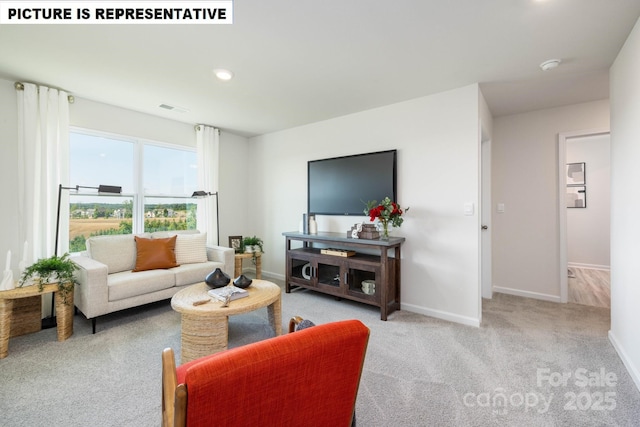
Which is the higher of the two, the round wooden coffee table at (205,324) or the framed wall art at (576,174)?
the framed wall art at (576,174)

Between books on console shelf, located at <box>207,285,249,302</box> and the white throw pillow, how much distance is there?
4.34 feet

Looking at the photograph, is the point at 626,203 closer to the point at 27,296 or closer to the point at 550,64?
the point at 550,64

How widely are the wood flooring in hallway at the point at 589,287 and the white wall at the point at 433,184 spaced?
1.88m

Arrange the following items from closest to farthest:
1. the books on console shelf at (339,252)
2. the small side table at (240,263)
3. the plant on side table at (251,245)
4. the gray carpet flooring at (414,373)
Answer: the gray carpet flooring at (414,373) → the books on console shelf at (339,252) → the small side table at (240,263) → the plant on side table at (251,245)

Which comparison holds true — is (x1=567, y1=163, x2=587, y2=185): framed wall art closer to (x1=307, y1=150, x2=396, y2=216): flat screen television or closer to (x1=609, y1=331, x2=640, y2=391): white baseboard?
(x1=609, y1=331, x2=640, y2=391): white baseboard

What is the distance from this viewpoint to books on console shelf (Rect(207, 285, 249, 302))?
2.18 metres

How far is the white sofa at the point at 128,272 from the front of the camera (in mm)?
2531

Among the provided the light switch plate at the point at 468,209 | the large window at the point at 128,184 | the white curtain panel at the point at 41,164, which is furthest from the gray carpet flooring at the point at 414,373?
the large window at the point at 128,184

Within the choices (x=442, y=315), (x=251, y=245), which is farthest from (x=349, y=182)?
(x=442, y=315)

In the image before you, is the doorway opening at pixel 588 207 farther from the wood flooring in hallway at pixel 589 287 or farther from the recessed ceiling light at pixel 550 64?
the recessed ceiling light at pixel 550 64

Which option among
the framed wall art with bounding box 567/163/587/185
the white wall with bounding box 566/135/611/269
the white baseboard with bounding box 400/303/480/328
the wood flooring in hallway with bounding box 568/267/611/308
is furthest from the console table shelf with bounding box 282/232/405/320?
the framed wall art with bounding box 567/163/587/185

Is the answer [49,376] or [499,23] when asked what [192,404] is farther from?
[499,23]

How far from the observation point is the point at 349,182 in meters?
3.61

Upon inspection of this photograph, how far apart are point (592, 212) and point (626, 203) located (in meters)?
4.32
